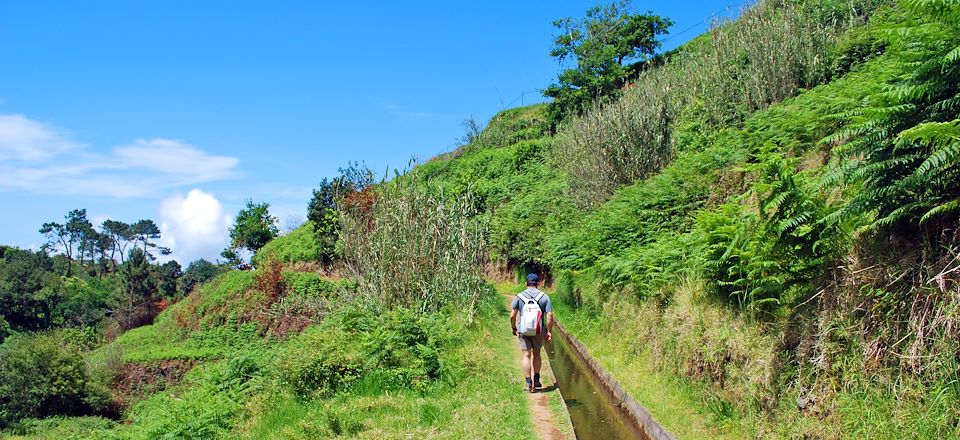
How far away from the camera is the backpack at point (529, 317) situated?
9391mm

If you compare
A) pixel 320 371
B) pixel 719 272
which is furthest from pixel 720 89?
pixel 320 371

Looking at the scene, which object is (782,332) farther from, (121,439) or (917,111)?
(121,439)

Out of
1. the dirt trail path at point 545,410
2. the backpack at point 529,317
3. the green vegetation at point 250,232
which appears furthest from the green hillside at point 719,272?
the green vegetation at point 250,232

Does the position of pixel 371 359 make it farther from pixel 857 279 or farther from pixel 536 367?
pixel 857 279

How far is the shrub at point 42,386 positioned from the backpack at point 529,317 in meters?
28.7

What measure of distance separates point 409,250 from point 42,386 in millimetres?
24628

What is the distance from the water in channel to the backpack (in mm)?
1332

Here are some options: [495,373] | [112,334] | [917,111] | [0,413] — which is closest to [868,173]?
[917,111]

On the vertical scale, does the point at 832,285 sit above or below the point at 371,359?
above

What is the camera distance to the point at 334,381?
9445 mm

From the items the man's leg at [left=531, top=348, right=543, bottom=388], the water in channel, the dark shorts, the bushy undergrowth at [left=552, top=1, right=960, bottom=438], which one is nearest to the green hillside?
the bushy undergrowth at [left=552, top=1, right=960, bottom=438]

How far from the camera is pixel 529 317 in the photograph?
9.42 meters

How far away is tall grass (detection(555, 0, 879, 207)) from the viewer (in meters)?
16.9

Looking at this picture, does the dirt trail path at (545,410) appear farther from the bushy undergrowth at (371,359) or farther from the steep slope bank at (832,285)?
the bushy undergrowth at (371,359)
